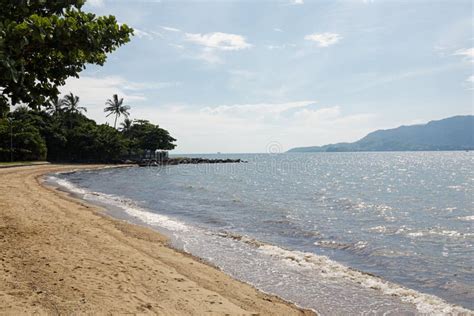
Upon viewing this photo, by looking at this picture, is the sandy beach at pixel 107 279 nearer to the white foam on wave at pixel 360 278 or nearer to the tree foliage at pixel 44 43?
the white foam on wave at pixel 360 278

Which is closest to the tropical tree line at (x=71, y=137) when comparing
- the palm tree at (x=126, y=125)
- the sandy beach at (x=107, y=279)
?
the palm tree at (x=126, y=125)

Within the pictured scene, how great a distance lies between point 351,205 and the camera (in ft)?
94.2

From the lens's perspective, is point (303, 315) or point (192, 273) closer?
point (303, 315)

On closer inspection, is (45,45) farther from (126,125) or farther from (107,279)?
(126,125)

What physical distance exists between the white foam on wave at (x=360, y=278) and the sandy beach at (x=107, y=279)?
2.93 meters

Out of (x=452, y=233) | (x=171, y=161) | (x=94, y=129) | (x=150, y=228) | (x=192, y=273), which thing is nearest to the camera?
(x=192, y=273)

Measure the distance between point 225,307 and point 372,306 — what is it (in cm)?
357

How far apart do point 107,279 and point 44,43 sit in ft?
17.0

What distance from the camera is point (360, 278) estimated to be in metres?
10.3

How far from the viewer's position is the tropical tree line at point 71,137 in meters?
66.8

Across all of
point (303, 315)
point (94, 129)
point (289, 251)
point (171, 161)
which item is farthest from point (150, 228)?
point (171, 161)

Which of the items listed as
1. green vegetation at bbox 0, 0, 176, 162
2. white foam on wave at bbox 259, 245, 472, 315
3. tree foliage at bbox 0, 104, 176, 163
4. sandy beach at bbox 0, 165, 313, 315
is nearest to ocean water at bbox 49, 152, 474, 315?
Answer: white foam on wave at bbox 259, 245, 472, 315

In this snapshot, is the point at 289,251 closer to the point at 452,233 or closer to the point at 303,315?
the point at 303,315

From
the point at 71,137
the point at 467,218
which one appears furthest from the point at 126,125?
the point at 467,218
